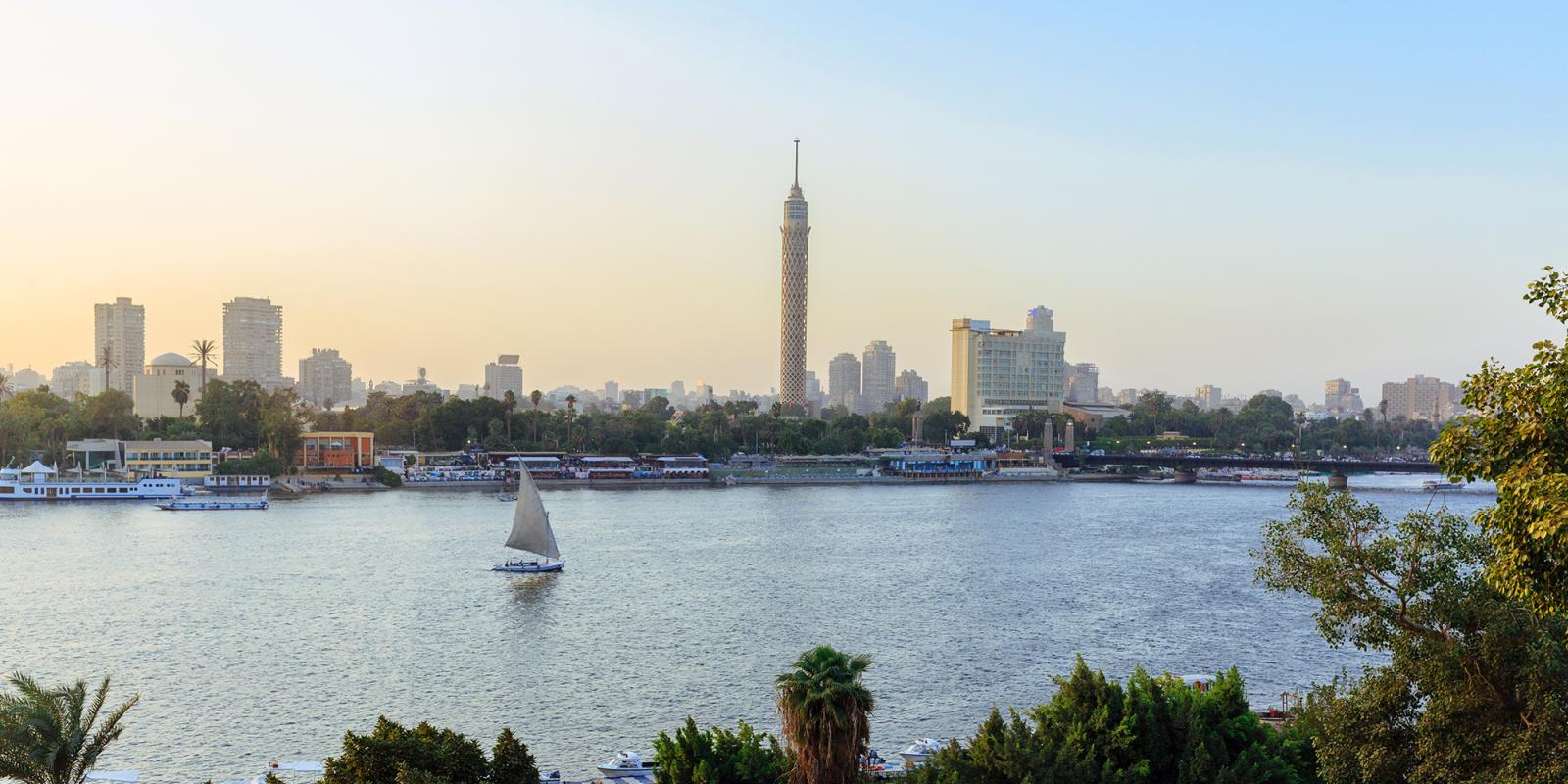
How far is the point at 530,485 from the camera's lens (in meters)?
37.5

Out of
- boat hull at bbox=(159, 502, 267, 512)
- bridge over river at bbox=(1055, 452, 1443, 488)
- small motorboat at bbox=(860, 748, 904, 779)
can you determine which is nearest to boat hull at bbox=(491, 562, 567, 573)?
small motorboat at bbox=(860, 748, 904, 779)

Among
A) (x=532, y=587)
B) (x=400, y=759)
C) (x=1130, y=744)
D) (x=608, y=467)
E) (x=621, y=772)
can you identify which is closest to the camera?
(x=400, y=759)

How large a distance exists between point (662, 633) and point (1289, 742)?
54.1ft

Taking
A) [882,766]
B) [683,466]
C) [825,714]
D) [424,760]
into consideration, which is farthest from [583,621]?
[683,466]

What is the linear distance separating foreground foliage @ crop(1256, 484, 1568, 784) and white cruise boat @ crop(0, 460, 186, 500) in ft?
194

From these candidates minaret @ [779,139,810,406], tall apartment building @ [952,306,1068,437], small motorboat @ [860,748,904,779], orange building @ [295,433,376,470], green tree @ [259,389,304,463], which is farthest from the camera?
minaret @ [779,139,810,406]

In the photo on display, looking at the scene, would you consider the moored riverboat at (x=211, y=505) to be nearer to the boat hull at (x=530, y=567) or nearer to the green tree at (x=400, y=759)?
the boat hull at (x=530, y=567)

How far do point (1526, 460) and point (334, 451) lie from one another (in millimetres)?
74202

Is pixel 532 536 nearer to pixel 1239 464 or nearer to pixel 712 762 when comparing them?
pixel 712 762

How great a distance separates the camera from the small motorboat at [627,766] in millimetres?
16859

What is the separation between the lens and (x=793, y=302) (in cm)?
15212

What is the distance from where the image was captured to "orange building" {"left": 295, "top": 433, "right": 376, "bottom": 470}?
7350cm

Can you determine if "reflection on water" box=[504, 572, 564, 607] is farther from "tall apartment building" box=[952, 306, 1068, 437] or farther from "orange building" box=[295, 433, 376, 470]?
"tall apartment building" box=[952, 306, 1068, 437]

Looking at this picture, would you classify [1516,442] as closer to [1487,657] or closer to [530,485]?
[1487,657]
